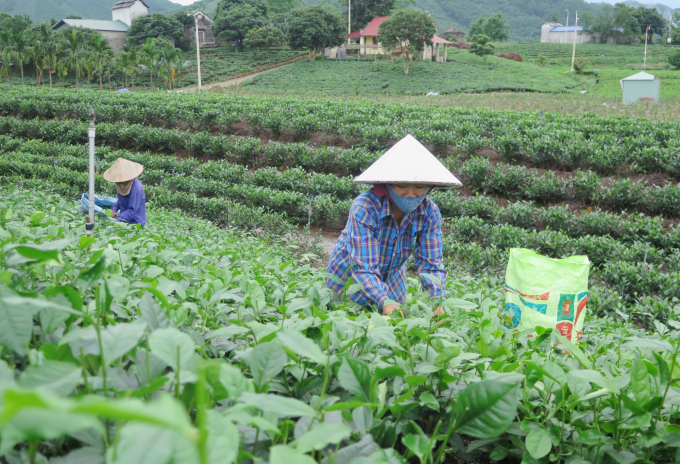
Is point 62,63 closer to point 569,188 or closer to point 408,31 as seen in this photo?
point 408,31

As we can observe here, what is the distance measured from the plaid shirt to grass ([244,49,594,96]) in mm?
27652

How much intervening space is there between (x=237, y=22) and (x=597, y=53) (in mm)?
37969

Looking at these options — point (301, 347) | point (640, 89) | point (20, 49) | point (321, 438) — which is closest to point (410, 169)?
point (301, 347)

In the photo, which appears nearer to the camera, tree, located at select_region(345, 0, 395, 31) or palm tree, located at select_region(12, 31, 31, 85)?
palm tree, located at select_region(12, 31, 31, 85)

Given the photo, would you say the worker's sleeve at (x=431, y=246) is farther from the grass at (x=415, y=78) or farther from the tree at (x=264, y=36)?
the tree at (x=264, y=36)

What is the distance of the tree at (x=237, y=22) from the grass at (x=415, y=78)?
10022 millimetres

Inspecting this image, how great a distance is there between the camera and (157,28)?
46844mm

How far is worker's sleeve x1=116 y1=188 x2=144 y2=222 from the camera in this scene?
5.16 metres

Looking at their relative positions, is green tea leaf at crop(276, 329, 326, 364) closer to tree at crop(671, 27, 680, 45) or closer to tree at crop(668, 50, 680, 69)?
tree at crop(668, 50, 680, 69)

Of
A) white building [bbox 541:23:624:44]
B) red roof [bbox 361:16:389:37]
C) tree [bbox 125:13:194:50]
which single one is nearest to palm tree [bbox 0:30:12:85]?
tree [bbox 125:13:194:50]

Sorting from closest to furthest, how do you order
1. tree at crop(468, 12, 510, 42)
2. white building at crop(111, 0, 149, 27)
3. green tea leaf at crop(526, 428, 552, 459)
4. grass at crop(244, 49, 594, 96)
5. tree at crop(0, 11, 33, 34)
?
green tea leaf at crop(526, 428, 552, 459), grass at crop(244, 49, 594, 96), tree at crop(0, 11, 33, 34), white building at crop(111, 0, 149, 27), tree at crop(468, 12, 510, 42)

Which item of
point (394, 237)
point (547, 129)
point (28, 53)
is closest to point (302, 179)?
point (547, 129)

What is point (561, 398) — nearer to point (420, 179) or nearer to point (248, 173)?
point (420, 179)

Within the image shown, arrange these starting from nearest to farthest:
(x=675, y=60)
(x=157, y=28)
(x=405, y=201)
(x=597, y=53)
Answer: (x=405, y=201) → (x=675, y=60) → (x=157, y=28) → (x=597, y=53)
